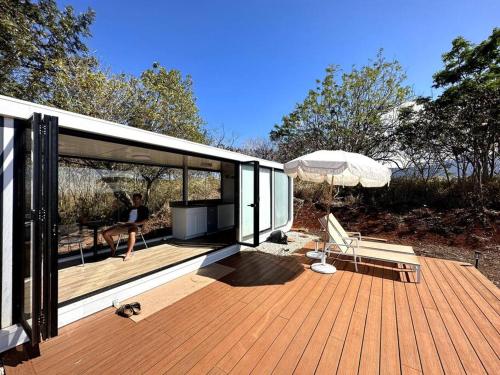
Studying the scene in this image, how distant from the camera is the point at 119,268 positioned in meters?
3.84

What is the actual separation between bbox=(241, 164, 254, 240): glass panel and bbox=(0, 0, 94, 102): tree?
6.45m

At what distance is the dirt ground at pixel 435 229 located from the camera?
5.46m

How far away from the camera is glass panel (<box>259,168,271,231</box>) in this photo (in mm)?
5741

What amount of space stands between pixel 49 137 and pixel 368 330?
11.5 ft

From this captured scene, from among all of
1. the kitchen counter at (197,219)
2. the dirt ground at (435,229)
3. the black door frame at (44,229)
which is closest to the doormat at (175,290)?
the black door frame at (44,229)

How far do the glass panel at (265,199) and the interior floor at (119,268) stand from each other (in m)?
1.17

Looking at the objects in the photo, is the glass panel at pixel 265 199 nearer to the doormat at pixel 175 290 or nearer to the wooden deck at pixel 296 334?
the doormat at pixel 175 290

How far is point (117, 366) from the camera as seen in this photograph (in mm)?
1840

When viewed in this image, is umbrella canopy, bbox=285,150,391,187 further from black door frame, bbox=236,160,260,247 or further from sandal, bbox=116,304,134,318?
sandal, bbox=116,304,134,318

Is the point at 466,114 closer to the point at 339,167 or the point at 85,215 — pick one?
the point at 339,167

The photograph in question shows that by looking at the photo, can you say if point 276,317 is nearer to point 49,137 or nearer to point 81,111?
point 49,137

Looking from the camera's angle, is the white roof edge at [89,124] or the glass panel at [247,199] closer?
the white roof edge at [89,124]

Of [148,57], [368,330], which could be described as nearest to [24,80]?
[148,57]

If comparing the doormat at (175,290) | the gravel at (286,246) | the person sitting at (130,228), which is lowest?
the doormat at (175,290)
